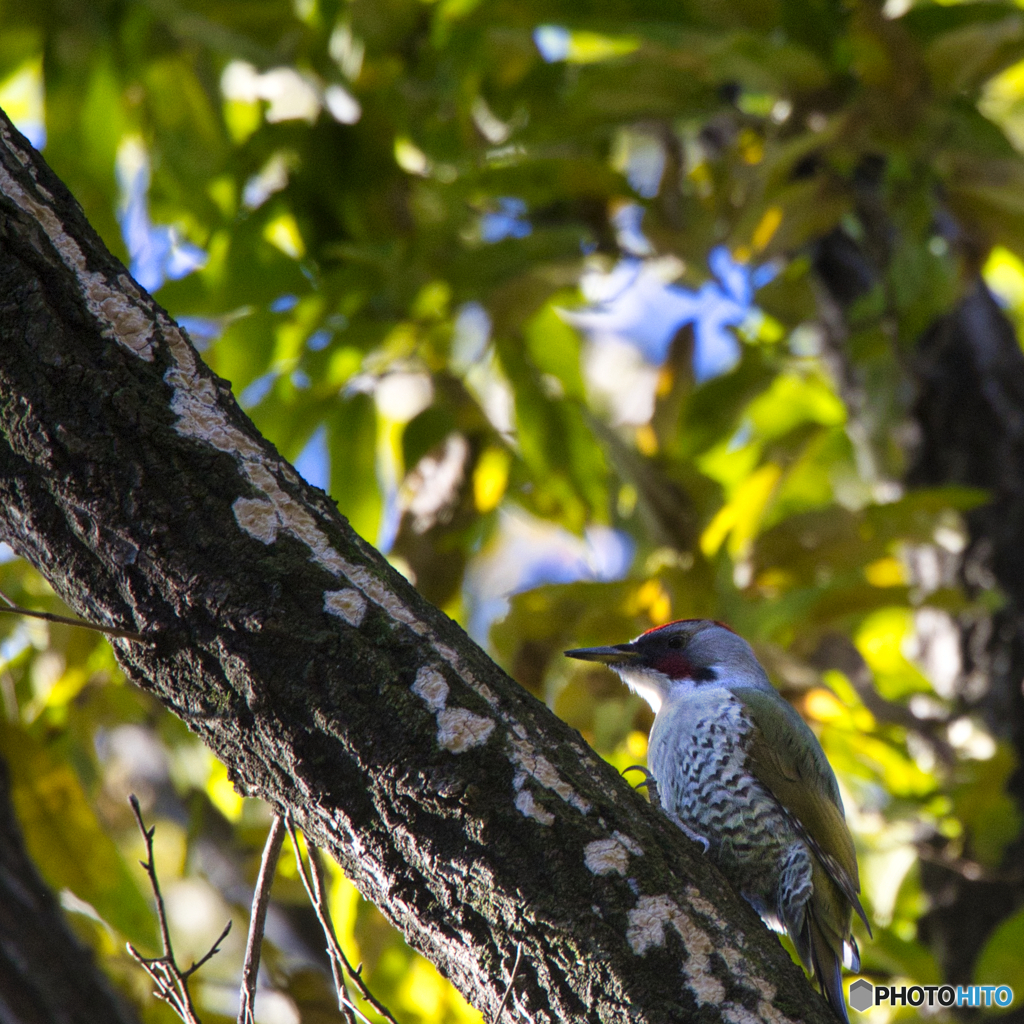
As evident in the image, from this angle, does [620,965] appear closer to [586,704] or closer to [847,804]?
[586,704]

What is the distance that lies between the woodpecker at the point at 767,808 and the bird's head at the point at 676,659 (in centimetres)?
5

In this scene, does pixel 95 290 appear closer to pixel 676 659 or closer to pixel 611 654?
pixel 611 654

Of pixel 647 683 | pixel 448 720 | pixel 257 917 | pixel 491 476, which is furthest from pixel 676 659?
pixel 448 720

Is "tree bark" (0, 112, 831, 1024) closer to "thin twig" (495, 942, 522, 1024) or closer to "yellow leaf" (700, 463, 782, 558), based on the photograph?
"thin twig" (495, 942, 522, 1024)

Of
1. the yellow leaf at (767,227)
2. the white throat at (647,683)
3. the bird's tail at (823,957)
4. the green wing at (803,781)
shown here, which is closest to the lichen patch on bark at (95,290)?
the green wing at (803,781)

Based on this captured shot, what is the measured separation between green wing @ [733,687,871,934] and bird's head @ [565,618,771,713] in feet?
0.77

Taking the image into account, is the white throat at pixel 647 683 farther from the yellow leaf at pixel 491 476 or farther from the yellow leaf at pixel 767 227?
the yellow leaf at pixel 767 227

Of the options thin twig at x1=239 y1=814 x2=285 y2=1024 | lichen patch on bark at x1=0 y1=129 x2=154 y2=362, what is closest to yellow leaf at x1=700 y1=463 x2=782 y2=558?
thin twig at x1=239 y1=814 x2=285 y2=1024

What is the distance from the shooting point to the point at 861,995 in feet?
10.8

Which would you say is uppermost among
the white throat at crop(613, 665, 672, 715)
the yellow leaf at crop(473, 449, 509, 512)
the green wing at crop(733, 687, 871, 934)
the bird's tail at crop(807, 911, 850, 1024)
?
the yellow leaf at crop(473, 449, 509, 512)

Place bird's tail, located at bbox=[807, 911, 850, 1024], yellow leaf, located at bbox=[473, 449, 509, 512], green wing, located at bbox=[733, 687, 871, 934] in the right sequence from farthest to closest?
A: yellow leaf, located at bbox=[473, 449, 509, 512], green wing, located at bbox=[733, 687, 871, 934], bird's tail, located at bbox=[807, 911, 850, 1024]

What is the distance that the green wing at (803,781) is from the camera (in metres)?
2.69

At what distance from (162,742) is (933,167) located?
3.77 meters

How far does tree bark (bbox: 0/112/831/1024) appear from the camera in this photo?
4.66ft
